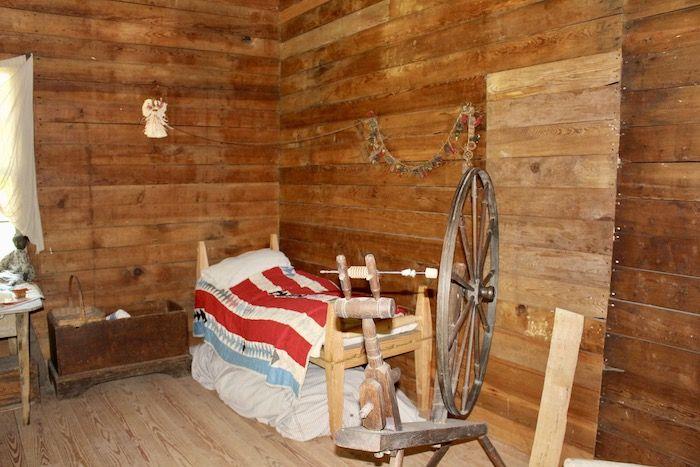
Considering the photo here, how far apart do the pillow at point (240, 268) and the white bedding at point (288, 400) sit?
493mm

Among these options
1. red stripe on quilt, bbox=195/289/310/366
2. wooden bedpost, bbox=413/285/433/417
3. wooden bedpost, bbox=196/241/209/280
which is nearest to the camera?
red stripe on quilt, bbox=195/289/310/366

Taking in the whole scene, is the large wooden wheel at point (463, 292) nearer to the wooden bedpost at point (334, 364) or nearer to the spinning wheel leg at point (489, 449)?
the spinning wheel leg at point (489, 449)

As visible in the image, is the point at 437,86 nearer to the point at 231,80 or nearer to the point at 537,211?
the point at 537,211

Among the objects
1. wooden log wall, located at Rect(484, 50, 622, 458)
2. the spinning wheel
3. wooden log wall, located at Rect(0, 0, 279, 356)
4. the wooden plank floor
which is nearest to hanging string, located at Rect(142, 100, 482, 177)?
wooden log wall, located at Rect(484, 50, 622, 458)

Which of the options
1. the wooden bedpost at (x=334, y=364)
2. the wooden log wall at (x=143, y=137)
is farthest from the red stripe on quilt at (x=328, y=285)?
the wooden log wall at (x=143, y=137)

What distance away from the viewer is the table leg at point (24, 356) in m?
3.12

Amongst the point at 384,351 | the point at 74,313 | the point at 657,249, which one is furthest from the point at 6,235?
the point at 657,249

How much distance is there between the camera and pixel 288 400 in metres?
3.15

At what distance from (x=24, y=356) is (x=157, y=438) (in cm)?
85

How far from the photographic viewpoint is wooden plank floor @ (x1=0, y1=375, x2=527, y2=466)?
110 inches

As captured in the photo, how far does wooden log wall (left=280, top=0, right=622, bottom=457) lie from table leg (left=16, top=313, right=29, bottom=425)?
6.02 ft

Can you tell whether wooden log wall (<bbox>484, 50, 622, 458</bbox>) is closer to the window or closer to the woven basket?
the woven basket

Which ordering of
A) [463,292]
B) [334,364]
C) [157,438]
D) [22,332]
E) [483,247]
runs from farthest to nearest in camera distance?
[22,332] < [157,438] < [334,364] < [483,247] < [463,292]

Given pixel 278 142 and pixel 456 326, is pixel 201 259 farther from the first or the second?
pixel 456 326
